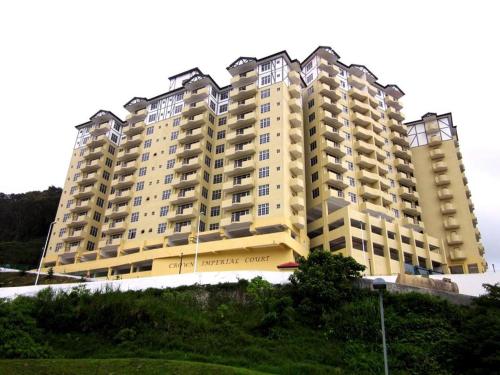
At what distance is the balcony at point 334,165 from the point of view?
73.2m

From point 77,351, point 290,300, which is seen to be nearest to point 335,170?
point 290,300

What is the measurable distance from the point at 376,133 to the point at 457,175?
666 inches

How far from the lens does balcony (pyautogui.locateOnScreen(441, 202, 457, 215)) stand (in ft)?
264

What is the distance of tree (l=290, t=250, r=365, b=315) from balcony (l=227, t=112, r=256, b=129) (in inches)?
1496

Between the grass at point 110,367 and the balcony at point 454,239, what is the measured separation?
201 feet

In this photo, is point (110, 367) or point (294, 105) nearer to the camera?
point (110, 367)

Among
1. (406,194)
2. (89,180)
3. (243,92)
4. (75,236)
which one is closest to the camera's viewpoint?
(243,92)

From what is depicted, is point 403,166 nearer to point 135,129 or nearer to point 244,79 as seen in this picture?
point 244,79

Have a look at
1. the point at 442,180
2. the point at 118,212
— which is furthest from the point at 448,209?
the point at 118,212

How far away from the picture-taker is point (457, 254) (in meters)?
76.1

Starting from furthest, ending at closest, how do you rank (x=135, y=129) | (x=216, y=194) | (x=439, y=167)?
(x=135, y=129) → (x=439, y=167) → (x=216, y=194)

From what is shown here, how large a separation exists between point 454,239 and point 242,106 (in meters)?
43.2

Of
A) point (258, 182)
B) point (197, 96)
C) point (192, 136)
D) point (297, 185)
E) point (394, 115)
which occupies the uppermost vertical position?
point (394, 115)

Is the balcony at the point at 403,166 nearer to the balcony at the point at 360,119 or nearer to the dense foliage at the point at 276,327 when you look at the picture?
the balcony at the point at 360,119
